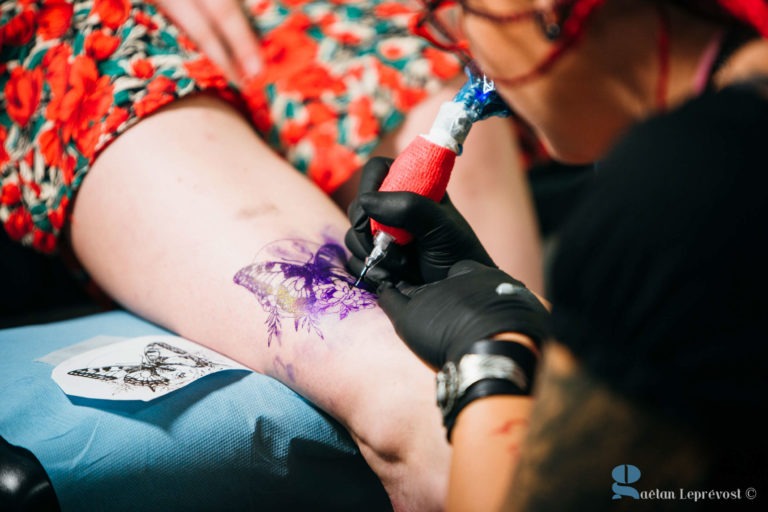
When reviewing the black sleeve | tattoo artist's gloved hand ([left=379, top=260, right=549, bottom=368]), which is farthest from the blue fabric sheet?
the black sleeve

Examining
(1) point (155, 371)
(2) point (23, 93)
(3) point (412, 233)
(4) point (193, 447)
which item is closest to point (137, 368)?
(1) point (155, 371)

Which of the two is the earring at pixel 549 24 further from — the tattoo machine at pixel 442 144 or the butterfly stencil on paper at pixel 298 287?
the butterfly stencil on paper at pixel 298 287

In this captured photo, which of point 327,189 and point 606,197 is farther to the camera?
point 327,189

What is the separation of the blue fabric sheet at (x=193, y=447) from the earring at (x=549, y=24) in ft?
1.62

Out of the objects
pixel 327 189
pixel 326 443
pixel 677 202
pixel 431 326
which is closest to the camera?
pixel 677 202

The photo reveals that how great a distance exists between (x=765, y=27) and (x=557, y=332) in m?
0.30

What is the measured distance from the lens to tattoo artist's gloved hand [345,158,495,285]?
751 millimetres

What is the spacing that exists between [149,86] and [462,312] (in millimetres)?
566

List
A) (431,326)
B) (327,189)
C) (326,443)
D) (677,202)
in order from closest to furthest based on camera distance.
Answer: (677,202) < (431,326) < (326,443) < (327,189)

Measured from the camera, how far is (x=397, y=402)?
73 cm

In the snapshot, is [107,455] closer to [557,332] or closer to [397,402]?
[397,402]

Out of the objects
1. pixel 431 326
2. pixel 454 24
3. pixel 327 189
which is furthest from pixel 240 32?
pixel 431 326

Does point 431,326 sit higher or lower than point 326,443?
higher

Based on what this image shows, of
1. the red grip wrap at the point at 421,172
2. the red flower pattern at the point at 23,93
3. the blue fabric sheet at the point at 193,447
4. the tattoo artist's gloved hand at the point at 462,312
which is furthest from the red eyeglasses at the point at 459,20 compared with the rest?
the red flower pattern at the point at 23,93
